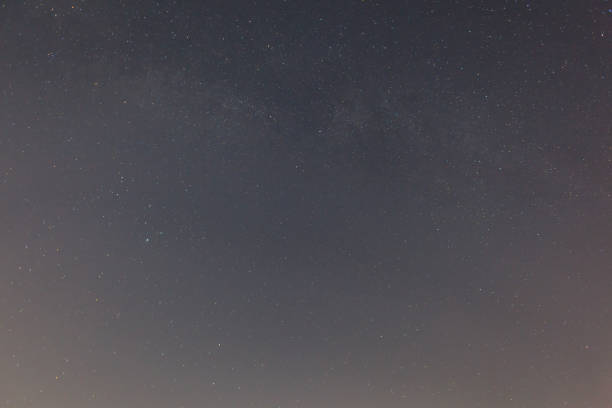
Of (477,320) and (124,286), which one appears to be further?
(477,320)

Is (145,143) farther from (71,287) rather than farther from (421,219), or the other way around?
(421,219)

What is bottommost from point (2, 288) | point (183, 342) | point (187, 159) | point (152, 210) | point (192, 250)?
point (183, 342)

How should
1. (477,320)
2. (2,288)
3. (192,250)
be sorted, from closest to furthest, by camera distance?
(2,288) < (192,250) < (477,320)

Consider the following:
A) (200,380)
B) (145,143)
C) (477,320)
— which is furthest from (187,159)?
(477,320)

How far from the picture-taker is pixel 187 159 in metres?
2.08

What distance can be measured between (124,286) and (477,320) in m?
1.54

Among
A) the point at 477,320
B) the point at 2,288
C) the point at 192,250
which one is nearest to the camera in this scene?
the point at 2,288

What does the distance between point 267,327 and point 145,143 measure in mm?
929

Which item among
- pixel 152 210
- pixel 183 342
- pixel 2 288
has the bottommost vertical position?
pixel 183 342

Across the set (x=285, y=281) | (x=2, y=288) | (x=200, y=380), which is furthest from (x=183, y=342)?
(x=2, y=288)

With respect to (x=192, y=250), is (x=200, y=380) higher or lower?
lower

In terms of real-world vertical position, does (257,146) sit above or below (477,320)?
above

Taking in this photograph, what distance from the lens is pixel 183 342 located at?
2.11 m

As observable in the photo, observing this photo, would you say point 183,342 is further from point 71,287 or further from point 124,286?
point 71,287
